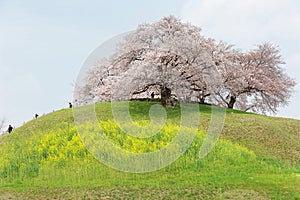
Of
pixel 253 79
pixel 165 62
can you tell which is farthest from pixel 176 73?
pixel 253 79

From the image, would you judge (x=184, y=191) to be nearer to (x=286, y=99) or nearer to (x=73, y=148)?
(x=73, y=148)

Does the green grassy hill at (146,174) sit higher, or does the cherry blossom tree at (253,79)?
the cherry blossom tree at (253,79)

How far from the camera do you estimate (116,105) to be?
94.0 feet

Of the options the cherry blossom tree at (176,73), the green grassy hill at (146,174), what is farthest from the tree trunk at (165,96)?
the green grassy hill at (146,174)

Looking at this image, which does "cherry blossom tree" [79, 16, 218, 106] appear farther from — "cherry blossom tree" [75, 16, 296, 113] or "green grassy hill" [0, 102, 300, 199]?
"green grassy hill" [0, 102, 300, 199]

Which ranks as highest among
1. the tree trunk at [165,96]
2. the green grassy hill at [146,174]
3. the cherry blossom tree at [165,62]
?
the cherry blossom tree at [165,62]

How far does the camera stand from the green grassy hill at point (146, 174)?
40.1ft

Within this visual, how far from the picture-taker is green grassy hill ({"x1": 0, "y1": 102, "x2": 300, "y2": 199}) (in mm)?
12227

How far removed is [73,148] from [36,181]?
2725 mm

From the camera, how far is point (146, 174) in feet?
47.1

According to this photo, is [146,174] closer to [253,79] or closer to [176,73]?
[176,73]

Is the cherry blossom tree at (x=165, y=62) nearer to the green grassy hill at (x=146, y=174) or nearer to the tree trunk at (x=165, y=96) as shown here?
the tree trunk at (x=165, y=96)

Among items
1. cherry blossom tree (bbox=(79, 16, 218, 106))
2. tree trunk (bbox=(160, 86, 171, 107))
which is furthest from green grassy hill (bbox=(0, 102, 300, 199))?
tree trunk (bbox=(160, 86, 171, 107))

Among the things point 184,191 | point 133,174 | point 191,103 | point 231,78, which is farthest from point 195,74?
point 184,191
